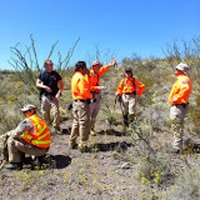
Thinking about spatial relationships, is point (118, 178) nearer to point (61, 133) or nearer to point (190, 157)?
point (190, 157)

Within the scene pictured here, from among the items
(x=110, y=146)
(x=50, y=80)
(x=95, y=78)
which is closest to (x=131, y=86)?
(x=95, y=78)

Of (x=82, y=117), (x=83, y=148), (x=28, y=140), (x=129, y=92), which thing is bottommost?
(x=83, y=148)

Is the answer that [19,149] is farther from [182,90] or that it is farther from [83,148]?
[182,90]

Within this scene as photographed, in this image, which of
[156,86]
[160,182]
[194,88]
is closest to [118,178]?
[160,182]

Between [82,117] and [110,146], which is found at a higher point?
[82,117]

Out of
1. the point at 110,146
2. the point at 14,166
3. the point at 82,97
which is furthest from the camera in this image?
the point at 110,146

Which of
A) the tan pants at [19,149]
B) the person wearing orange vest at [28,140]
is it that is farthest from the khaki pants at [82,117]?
the tan pants at [19,149]

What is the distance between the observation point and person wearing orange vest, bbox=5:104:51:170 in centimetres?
581

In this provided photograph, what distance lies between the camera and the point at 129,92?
8297mm

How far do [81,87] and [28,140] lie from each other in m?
1.46

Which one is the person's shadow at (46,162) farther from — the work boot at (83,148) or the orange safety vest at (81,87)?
the orange safety vest at (81,87)

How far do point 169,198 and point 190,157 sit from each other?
5.67 feet

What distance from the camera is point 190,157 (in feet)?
19.7

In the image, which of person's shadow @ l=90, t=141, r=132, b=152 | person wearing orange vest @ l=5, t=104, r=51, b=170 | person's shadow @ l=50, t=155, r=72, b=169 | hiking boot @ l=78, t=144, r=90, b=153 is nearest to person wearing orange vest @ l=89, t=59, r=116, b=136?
person's shadow @ l=90, t=141, r=132, b=152
